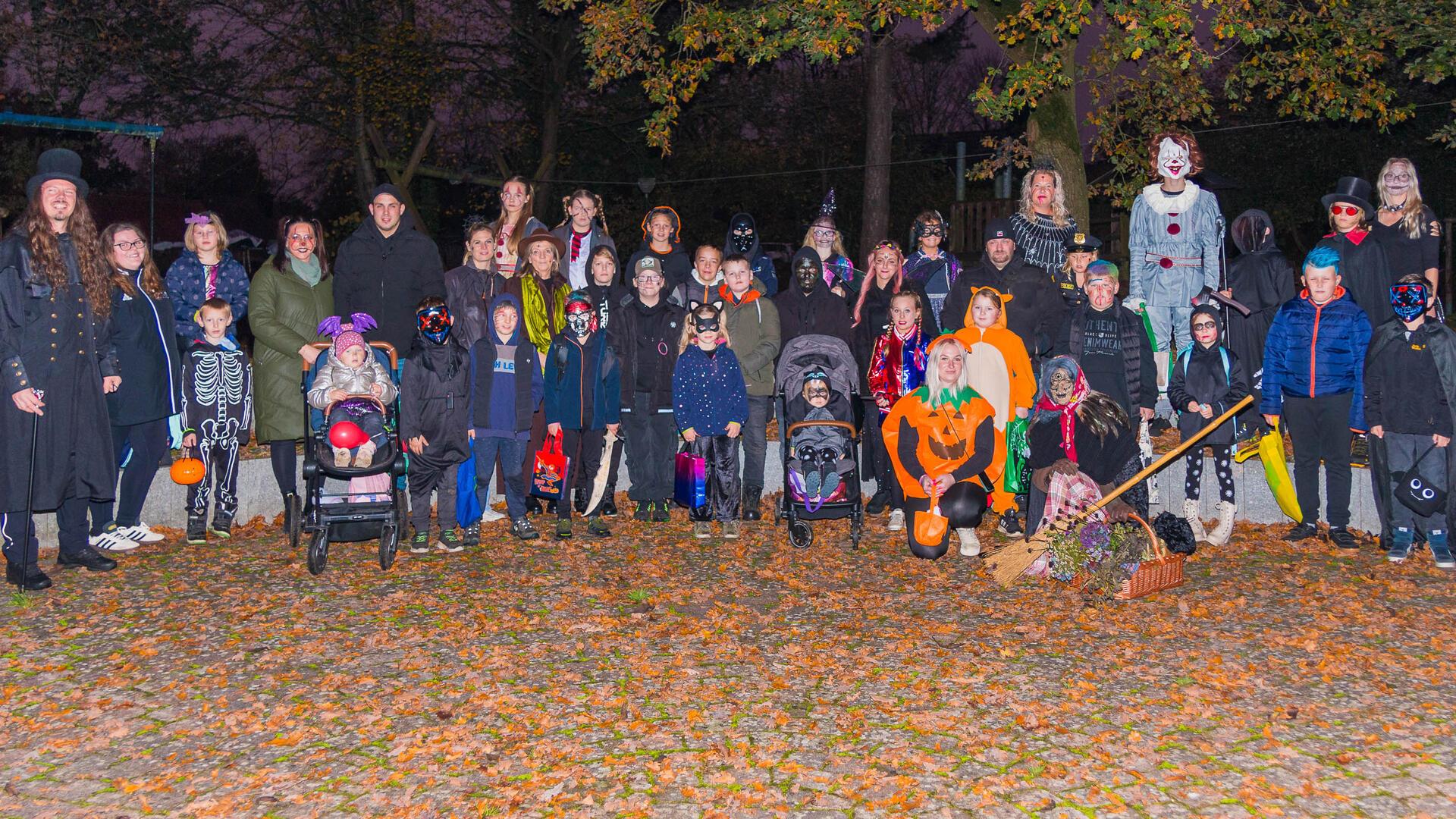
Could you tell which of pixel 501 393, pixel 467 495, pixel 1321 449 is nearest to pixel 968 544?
pixel 1321 449

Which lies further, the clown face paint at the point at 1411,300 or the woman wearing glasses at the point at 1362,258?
the woman wearing glasses at the point at 1362,258

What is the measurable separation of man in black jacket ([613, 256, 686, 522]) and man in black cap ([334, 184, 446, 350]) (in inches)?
57.8

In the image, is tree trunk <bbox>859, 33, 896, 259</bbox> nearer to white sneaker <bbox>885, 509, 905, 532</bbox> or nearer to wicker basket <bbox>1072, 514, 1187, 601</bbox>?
white sneaker <bbox>885, 509, 905, 532</bbox>

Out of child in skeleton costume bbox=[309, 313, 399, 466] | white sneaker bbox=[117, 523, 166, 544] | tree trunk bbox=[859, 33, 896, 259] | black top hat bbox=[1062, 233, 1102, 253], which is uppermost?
tree trunk bbox=[859, 33, 896, 259]

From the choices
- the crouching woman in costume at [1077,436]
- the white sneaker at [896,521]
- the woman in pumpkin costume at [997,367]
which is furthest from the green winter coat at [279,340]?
the crouching woman in costume at [1077,436]

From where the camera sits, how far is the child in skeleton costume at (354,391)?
8203mm

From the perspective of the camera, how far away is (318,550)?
26.3 feet

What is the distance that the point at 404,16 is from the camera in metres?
22.5

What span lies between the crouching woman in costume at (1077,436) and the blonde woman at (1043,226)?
5.61 feet

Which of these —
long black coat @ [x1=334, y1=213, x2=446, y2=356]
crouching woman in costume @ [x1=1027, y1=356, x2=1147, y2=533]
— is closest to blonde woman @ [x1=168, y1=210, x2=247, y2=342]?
long black coat @ [x1=334, y1=213, x2=446, y2=356]

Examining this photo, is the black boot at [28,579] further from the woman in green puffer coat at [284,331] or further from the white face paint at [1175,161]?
the white face paint at [1175,161]

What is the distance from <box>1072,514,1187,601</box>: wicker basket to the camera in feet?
23.9

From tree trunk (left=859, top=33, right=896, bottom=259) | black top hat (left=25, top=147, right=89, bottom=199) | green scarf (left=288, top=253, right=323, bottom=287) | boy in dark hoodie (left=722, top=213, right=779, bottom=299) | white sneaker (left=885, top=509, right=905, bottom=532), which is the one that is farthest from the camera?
tree trunk (left=859, top=33, right=896, bottom=259)

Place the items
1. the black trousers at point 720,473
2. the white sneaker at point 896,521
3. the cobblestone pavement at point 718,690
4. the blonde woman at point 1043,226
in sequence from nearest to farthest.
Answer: the cobblestone pavement at point 718,690, the black trousers at point 720,473, the white sneaker at point 896,521, the blonde woman at point 1043,226
